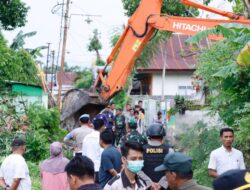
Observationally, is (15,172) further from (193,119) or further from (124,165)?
(193,119)

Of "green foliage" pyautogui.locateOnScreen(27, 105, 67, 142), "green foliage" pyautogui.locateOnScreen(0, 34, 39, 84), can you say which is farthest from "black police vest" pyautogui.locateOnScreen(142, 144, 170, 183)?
"green foliage" pyautogui.locateOnScreen(0, 34, 39, 84)

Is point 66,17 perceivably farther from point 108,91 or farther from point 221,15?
point 221,15

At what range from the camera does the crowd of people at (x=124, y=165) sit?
4.80 meters

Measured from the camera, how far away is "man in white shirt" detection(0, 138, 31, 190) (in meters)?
7.74

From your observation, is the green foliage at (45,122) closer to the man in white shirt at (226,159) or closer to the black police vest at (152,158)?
the man in white shirt at (226,159)

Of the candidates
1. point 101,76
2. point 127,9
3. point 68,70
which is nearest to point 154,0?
point 101,76

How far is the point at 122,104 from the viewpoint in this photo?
1175 inches

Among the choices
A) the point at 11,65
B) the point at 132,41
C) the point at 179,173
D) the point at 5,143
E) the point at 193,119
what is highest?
the point at 132,41

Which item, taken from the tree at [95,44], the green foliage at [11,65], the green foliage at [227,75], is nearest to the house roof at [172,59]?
the tree at [95,44]

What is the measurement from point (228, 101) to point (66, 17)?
23.9 metres

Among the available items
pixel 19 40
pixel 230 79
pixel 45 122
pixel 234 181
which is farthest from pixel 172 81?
pixel 234 181

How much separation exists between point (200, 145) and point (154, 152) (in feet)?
16.2

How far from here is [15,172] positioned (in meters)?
7.74

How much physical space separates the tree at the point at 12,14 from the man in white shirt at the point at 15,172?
63.0 ft
